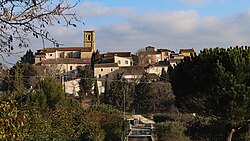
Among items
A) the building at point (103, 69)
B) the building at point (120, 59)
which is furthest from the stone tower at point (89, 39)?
the building at point (103, 69)

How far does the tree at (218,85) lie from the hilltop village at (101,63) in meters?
33.7

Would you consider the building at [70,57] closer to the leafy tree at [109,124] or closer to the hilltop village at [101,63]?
the hilltop village at [101,63]

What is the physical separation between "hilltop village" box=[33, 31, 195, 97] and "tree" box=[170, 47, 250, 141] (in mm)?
33658

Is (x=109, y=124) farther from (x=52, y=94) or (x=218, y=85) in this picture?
(x=218, y=85)

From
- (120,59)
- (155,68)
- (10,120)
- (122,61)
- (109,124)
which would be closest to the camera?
(10,120)

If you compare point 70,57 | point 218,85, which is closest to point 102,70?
point 70,57

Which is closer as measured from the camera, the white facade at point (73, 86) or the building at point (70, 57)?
the white facade at point (73, 86)

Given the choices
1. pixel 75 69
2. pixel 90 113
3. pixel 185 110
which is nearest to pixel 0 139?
pixel 185 110

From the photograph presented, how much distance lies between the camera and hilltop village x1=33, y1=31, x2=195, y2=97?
60.1 m

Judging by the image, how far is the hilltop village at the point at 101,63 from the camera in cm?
6006

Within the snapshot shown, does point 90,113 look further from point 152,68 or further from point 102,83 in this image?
point 152,68

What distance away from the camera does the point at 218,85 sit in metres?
17.2

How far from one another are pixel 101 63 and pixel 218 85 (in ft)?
189

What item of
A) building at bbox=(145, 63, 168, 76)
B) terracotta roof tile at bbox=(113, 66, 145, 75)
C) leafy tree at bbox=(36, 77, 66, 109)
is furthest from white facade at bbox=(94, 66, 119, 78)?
leafy tree at bbox=(36, 77, 66, 109)
